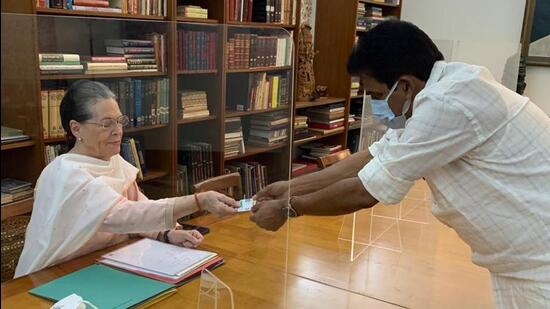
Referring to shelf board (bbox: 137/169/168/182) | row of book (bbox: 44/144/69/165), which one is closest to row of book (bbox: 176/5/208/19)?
shelf board (bbox: 137/169/168/182)

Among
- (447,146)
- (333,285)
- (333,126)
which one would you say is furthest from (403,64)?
(333,126)

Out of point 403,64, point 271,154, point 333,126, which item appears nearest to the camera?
point 403,64

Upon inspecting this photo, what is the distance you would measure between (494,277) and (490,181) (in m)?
0.33

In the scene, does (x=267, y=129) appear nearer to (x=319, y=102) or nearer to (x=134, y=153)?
(x=134, y=153)

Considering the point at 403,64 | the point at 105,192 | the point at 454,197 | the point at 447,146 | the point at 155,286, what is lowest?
the point at 155,286

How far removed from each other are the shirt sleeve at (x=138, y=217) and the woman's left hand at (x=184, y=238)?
6cm

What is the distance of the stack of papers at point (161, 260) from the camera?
1.53 metres

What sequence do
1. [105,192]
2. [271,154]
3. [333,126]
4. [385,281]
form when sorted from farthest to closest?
1. [333,126]
2. [271,154]
3. [385,281]
4. [105,192]

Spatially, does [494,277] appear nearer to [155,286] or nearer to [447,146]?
[447,146]

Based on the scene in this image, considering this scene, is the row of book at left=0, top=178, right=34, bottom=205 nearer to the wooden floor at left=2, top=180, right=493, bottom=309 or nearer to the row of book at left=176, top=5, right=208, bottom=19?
the wooden floor at left=2, top=180, right=493, bottom=309

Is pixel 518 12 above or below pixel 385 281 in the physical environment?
above

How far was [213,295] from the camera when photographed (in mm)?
1378

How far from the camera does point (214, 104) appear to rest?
7.30 ft

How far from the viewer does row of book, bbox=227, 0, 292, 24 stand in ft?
10.7
